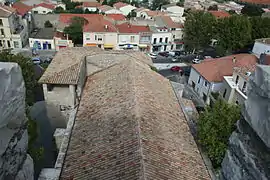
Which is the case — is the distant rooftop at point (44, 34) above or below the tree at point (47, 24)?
below

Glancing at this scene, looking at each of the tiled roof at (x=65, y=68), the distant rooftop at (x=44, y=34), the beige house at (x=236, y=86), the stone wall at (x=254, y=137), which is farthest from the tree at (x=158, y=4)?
the stone wall at (x=254, y=137)

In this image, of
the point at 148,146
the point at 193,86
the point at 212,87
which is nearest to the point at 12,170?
the point at 148,146

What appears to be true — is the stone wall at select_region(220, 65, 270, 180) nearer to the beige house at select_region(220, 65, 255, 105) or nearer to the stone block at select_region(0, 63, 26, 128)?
the stone block at select_region(0, 63, 26, 128)

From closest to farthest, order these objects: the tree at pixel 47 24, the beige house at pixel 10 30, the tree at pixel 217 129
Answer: the tree at pixel 217 129
the beige house at pixel 10 30
the tree at pixel 47 24

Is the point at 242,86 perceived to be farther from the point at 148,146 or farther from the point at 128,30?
the point at 128,30

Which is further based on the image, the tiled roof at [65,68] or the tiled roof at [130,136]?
the tiled roof at [65,68]

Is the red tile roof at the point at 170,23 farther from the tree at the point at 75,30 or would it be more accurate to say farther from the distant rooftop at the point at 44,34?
the distant rooftop at the point at 44,34

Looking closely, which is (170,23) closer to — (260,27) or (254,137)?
(260,27)

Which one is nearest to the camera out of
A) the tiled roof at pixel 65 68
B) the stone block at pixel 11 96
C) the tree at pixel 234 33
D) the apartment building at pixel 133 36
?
the stone block at pixel 11 96
